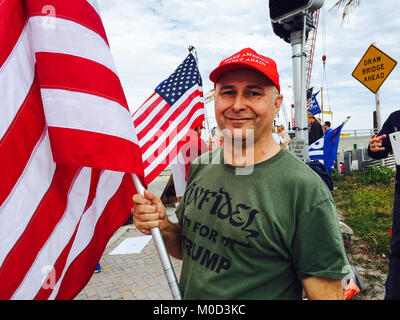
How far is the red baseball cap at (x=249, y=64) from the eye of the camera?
149 centimetres

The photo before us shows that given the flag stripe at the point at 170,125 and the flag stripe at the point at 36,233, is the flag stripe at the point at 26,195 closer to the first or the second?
the flag stripe at the point at 36,233

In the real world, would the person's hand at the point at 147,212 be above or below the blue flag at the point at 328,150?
below

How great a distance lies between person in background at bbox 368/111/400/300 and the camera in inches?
100

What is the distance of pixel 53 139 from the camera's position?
1.48m

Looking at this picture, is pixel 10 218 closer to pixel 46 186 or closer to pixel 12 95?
pixel 46 186

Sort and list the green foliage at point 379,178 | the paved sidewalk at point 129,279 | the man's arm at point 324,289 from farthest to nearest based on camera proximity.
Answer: the green foliage at point 379,178 < the paved sidewalk at point 129,279 < the man's arm at point 324,289

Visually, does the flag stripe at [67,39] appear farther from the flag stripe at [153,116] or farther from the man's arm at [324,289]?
the flag stripe at [153,116]

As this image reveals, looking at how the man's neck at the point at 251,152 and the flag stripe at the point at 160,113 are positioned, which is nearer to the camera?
the man's neck at the point at 251,152

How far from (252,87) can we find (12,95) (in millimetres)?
1252

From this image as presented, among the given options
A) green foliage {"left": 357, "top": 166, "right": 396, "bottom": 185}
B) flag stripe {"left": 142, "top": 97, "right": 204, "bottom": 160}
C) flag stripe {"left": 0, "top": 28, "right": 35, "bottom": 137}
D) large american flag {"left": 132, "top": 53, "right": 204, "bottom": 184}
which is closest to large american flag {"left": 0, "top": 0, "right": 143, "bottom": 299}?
flag stripe {"left": 0, "top": 28, "right": 35, "bottom": 137}

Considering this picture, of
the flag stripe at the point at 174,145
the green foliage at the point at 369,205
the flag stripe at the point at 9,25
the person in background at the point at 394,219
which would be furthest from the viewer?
the green foliage at the point at 369,205

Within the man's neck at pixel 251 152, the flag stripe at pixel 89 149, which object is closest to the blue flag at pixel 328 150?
the man's neck at pixel 251 152

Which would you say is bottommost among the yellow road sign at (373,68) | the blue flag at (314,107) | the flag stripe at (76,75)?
the flag stripe at (76,75)
